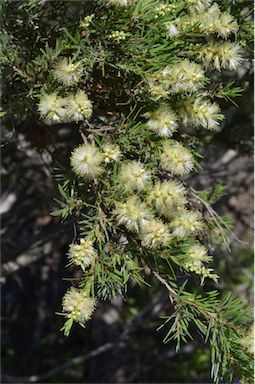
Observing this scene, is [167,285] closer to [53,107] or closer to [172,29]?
[53,107]

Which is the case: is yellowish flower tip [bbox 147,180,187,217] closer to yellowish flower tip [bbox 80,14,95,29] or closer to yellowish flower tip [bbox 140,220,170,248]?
yellowish flower tip [bbox 140,220,170,248]

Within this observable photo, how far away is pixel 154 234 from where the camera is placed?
128 centimetres

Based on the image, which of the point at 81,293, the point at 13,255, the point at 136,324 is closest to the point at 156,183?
the point at 81,293

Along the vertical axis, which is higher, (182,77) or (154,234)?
(182,77)

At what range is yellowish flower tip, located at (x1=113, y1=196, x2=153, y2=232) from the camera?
1267 mm

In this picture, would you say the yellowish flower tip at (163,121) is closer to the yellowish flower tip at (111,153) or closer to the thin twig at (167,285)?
the yellowish flower tip at (111,153)

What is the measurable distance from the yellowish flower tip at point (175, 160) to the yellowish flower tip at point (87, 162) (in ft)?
0.46

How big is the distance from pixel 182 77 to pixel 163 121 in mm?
102

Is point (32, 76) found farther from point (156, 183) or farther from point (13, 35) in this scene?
point (156, 183)

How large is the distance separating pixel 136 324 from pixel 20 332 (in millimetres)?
989

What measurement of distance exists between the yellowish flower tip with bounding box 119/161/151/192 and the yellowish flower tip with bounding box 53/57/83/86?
0.22 meters

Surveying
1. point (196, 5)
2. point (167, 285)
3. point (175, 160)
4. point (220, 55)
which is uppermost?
point (196, 5)

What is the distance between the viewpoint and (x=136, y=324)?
12.0ft

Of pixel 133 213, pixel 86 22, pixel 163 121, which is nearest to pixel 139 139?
pixel 163 121
